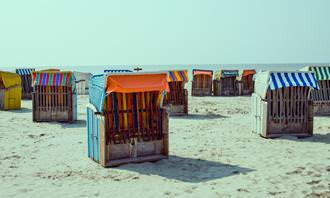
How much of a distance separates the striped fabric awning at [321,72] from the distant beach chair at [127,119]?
1023 cm

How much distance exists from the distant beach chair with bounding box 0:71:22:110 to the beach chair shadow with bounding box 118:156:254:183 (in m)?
12.8

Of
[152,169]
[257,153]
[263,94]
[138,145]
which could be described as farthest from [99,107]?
[263,94]

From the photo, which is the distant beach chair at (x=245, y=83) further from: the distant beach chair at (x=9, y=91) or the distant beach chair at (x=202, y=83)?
the distant beach chair at (x=9, y=91)

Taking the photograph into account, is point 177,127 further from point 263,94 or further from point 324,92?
point 324,92

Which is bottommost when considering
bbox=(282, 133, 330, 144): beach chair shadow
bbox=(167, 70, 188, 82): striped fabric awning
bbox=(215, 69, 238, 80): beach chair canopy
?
bbox=(282, 133, 330, 144): beach chair shadow

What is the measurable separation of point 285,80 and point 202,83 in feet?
58.4

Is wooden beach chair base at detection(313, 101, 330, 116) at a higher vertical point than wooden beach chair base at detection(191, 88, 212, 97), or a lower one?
lower

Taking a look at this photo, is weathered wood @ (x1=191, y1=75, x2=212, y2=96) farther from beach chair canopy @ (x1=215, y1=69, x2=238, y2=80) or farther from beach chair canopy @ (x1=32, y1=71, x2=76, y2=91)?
beach chair canopy @ (x1=32, y1=71, x2=76, y2=91)

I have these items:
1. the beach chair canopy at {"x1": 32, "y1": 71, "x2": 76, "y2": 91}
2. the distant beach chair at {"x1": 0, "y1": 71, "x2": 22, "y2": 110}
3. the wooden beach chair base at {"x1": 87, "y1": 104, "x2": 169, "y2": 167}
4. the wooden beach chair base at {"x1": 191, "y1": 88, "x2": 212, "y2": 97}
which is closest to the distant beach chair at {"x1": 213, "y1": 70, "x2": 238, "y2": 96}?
the wooden beach chair base at {"x1": 191, "y1": 88, "x2": 212, "y2": 97}

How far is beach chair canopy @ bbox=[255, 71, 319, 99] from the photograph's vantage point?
11.8m

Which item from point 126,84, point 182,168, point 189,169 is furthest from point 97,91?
point 189,169

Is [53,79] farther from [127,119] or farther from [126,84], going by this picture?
[126,84]

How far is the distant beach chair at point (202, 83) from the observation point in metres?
29.6

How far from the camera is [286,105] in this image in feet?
40.0
